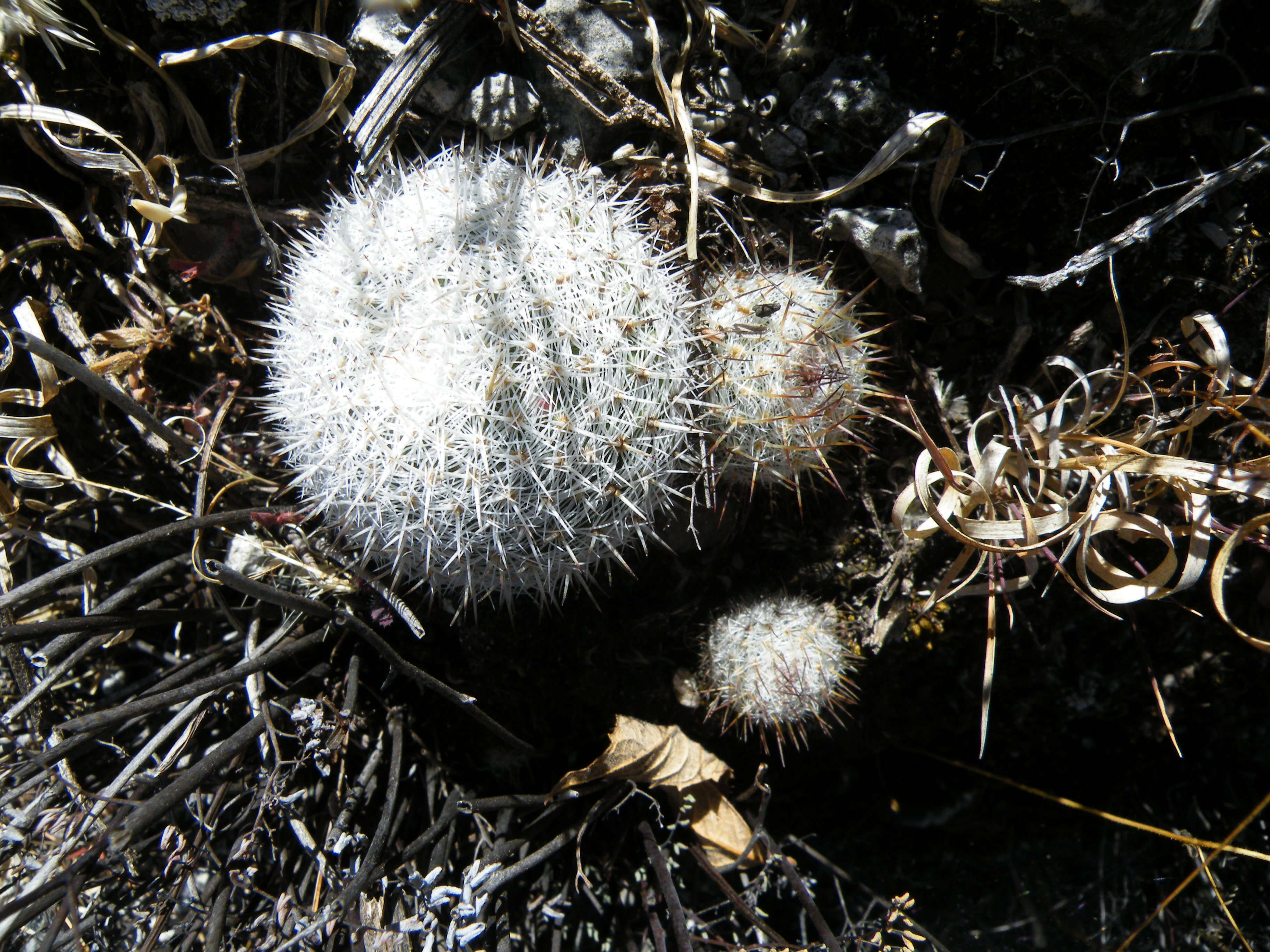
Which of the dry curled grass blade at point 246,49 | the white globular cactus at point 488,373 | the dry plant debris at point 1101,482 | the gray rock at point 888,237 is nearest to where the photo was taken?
the white globular cactus at point 488,373

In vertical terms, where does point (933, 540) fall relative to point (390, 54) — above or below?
below

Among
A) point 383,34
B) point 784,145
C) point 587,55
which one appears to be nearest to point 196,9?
point 383,34

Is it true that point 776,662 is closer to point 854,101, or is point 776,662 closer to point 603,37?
point 854,101

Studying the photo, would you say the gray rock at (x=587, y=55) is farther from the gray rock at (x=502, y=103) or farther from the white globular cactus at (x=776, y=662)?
the white globular cactus at (x=776, y=662)

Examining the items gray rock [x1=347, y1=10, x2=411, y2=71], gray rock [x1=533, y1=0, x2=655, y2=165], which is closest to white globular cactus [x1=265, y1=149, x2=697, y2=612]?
gray rock [x1=533, y1=0, x2=655, y2=165]

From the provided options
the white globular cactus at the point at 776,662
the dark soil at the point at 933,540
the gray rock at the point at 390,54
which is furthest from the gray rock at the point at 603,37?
the white globular cactus at the point at 776,662
